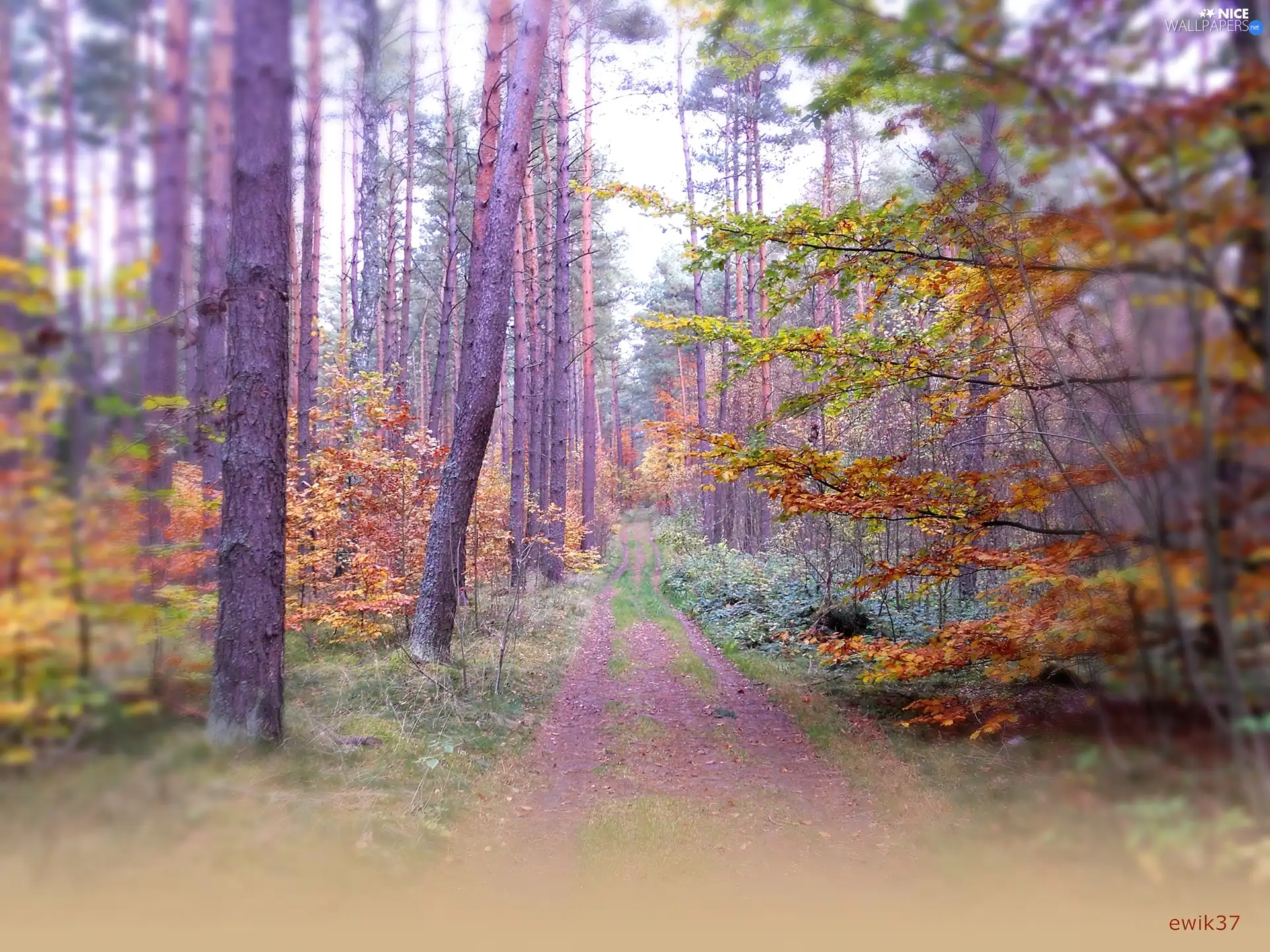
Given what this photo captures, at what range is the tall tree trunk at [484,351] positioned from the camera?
24.8 ft

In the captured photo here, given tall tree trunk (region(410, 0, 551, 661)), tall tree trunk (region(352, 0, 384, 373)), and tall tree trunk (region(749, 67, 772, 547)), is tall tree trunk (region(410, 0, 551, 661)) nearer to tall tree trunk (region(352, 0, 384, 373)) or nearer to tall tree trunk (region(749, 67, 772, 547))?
tall tree trunk (region(352, 0, 384, 373))

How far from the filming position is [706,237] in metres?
5.95

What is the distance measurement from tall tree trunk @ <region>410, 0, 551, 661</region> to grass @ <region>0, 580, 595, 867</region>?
72cm

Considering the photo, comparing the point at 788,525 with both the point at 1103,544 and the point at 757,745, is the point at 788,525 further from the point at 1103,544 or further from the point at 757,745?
the point at 1103,544

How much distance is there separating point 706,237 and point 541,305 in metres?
15.2

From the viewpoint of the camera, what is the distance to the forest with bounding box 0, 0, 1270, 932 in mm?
1773

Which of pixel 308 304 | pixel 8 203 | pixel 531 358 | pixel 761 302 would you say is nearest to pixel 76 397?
pixel 8 203

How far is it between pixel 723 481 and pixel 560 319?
34.8 feet

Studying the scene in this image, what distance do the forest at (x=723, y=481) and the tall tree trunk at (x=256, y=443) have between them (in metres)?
0.02

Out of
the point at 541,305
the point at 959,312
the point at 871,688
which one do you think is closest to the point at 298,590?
the point at 871,688

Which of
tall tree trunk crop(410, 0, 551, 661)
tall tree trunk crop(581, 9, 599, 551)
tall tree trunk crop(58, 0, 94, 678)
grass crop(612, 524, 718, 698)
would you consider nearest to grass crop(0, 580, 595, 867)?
tall tree trunk crop(58, 0, 94, 678)

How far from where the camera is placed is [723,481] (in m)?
5.67

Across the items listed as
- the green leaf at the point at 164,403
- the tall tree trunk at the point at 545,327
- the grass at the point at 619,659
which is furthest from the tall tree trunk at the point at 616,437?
the green leaf at the point at 164,403

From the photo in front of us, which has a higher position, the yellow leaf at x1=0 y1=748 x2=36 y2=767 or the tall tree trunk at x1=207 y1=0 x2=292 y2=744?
the tall tree trunk at x1=207 y1=0 x2=292 y2=744
